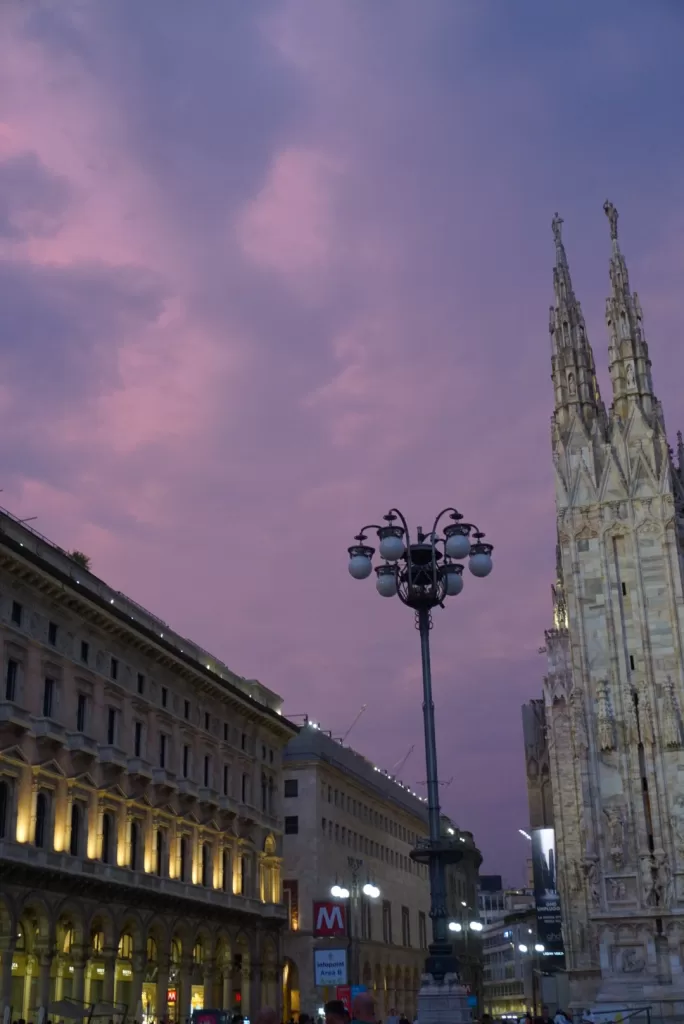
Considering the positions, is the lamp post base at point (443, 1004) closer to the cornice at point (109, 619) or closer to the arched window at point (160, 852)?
the cornice at point (109, 619)

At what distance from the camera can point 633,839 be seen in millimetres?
53812

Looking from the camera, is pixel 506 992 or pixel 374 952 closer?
pixel 374 952

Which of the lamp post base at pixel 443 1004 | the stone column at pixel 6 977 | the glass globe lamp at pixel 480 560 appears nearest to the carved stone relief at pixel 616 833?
the stone column at pixel 6 977

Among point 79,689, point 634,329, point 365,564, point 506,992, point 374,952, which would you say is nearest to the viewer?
point 365,564

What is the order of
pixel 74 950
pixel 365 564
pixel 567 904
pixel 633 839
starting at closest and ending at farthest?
1. pixel 365 564
2. pixel 74 950
3. pixel 633 839
4. pixel 567 904

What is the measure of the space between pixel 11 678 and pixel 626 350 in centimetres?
3679

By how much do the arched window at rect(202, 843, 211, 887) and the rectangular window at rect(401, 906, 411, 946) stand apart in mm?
42846

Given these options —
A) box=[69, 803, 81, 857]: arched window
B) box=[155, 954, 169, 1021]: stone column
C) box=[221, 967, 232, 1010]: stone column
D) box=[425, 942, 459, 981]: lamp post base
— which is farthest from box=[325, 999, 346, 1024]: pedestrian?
box=[221, 967, 232, 1010]: stone column

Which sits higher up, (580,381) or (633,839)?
(580,381)

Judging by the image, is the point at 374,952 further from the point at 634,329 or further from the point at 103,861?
the point at 634,329

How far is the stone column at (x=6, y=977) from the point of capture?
135ft

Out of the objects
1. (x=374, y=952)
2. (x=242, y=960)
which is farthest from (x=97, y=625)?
→ (x=374, y=952)

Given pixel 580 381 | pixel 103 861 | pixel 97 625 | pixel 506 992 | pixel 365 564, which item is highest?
pixel 580 381

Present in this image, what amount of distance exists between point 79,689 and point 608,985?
27.4m
